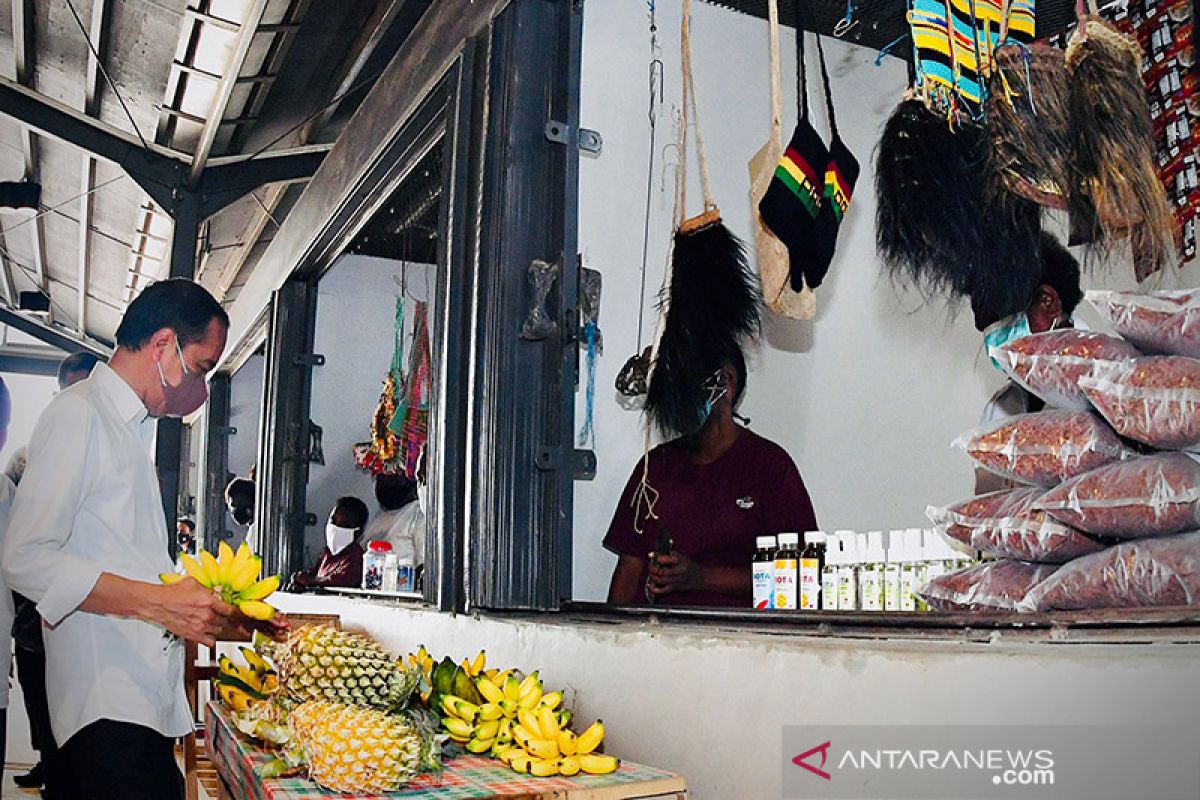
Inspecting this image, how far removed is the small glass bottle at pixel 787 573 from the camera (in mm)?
2092

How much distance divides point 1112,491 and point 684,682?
78 cm

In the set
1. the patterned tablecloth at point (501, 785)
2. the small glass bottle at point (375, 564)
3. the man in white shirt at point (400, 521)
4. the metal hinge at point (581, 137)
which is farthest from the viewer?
the man in white shirt at point (400, 521)

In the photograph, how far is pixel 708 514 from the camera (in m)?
2.98

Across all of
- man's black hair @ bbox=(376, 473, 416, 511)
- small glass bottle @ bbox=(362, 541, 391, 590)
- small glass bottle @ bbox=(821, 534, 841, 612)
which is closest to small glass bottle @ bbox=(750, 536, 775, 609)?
small glass bottle @ bbox=(821, 534, 841, 612)

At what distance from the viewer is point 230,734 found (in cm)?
233

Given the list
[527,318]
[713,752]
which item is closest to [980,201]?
[527,318]

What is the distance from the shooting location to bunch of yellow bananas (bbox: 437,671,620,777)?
1.76m

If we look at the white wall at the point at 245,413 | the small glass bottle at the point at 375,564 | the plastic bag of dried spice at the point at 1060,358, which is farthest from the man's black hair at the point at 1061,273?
the white wall at the point at 245,413

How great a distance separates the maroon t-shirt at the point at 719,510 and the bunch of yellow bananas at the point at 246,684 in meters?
0.94

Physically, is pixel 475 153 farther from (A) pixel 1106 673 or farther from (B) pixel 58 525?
(A) pixel 1106 673

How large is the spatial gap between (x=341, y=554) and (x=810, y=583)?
145 inches

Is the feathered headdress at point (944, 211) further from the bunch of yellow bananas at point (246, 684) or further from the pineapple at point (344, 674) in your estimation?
the bunch of yellow bananas at point (246, 684)

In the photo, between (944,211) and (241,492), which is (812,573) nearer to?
(944,211)

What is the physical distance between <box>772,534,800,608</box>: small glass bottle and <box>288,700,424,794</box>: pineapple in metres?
0.76
